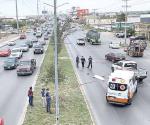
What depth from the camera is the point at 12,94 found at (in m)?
28.6

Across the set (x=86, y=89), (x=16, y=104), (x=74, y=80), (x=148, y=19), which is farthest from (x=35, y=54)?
(x=148, y=19)

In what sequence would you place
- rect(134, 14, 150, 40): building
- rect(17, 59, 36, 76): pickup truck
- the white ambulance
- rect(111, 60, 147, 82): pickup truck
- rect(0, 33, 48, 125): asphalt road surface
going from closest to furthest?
rect(0, 33, 48, 125): asphalt road surface < the white ambulance < rect(111, 60, 147, 82): pickup truck < rect(17, 59, 36, 76): pickup truck < rect(134, 14, 150, 40): building

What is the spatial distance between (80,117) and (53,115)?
1.68 metres

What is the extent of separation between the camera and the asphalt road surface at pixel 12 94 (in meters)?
22.3

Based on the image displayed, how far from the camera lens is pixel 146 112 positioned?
2317 centimetres

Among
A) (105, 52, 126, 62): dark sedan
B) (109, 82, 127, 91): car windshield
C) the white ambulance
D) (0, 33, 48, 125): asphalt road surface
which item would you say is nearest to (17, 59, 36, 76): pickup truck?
(0, 33, 48, 125): asphalt road surface

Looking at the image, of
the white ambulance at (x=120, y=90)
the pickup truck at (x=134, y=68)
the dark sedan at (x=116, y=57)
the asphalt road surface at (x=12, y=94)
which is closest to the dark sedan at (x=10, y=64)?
the asphalt road surface at (x=12, y=94)

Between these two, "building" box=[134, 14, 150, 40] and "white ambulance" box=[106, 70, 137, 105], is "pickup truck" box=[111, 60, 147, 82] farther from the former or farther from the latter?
"building" box=[134, 14, 150, 40]

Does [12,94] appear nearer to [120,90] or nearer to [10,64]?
[120,90]

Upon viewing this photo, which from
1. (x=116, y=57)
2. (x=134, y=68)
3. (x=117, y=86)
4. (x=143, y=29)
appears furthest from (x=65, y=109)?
(x=143, y=29)

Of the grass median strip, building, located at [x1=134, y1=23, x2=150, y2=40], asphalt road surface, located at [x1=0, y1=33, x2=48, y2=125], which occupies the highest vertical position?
building, located at [x1=134, y1=23, x2=150, y2=40]

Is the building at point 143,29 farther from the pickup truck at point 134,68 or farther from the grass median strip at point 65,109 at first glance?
the grass median strip at point 65,109

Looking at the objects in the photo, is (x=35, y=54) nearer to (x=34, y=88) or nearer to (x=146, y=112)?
(x=34, y=88)

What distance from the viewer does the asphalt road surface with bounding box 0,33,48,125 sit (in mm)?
22344
